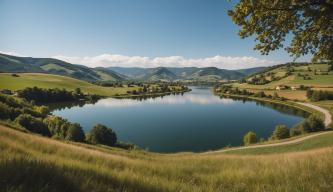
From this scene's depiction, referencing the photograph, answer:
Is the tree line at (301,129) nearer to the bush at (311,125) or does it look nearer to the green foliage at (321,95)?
the bush at (311,125)

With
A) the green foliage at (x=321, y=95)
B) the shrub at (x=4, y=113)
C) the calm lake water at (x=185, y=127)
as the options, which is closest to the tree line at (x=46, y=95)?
the calm lake water at (x=185, y=127)

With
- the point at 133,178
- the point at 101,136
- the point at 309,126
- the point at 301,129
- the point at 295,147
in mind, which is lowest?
the point at 101,136

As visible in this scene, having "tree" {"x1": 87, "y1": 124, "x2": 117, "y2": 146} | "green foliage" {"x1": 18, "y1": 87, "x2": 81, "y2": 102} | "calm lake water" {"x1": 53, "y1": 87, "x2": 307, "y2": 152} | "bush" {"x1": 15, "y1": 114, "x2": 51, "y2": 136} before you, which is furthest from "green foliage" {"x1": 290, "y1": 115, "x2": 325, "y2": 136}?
"green foliage" {"x1": 18, "y1": 87, "x2": 81, "y2": 102}

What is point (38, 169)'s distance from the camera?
344cm

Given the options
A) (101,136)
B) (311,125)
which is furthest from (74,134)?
(311,125)

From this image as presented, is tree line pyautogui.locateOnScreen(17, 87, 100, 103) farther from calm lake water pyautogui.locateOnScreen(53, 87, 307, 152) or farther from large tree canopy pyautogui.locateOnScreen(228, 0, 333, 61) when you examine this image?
large tree canopy pyautogui.locateOnScreen(228, 0, 333, 61)

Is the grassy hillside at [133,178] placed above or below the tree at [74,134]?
above

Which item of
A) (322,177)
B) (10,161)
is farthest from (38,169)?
(322,177)

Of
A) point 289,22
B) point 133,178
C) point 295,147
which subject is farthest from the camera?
point 295,147

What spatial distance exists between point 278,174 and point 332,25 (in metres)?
8.48

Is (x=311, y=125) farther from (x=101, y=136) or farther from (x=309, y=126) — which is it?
(x=101, y=136)

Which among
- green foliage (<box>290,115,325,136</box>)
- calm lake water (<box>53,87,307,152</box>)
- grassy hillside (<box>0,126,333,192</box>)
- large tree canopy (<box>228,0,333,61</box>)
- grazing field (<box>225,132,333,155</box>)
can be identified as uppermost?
large tree canopy (<box>228,0,333,61</box>)

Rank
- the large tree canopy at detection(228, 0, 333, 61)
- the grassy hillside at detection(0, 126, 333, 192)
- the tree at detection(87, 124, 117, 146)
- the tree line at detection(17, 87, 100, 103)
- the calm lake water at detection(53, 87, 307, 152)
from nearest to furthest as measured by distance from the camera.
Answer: the grassy hillside at detection(0, 126, 333, 192) → the large tree canopy at detection(228, 0, 333, 61) → the tree at detection(87, 124, 117, 146) → the calm lake water at detection(53, 87, 307, 152) → the tree line at detection(17, 87, 100, 103)

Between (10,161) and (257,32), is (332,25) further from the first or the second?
(10,161)
